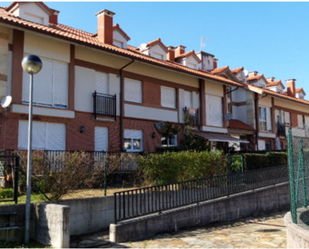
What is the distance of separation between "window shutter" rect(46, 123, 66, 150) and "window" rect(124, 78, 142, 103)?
14.0ft

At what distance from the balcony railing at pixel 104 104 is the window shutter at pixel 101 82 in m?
0.33

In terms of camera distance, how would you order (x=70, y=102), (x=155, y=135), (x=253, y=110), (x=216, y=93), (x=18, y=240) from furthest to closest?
1. (x=253, y=110)
2. (x=216, y=93)
3. (x=155, y=135)
4. (x=70, y=102)
5. (x=18, y=240)

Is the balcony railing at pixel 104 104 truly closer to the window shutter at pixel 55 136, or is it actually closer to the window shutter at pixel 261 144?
the window shutter at pixel 55 136

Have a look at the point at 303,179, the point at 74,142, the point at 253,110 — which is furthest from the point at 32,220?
the point at 253,110

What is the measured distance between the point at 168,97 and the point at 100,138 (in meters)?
5.76

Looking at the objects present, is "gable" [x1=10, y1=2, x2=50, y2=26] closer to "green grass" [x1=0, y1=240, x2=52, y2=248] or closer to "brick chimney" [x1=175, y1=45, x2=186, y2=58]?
"green grass" [x1=0, y1=240, x2=52, y2=248]

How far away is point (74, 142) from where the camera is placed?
49.6 ft

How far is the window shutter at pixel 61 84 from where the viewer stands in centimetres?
1478

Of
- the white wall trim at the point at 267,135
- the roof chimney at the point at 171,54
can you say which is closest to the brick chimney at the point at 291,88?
the white wall trim at the point at 267,135

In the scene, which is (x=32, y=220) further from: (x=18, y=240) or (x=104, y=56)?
(x=104, y=56)

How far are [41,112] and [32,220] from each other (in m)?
7.18

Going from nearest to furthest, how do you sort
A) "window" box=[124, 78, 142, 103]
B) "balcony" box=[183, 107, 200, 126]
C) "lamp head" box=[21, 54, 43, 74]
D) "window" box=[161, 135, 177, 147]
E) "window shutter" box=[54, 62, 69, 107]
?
"lamp head" box=[21, 54, 43, 74]
"window shutter" box=[54, 62, 69, 107]
"window" box=[124, 78, 142, 103]
"window" box=[161, 135, 177, 147]
"balcony" box=[183, 107, 200, 126]

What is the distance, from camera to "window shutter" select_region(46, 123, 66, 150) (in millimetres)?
14297

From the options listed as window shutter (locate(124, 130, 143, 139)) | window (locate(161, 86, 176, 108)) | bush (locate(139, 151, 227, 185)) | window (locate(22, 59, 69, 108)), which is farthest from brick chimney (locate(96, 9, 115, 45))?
bush (locate(139, 151, 227, 185))
